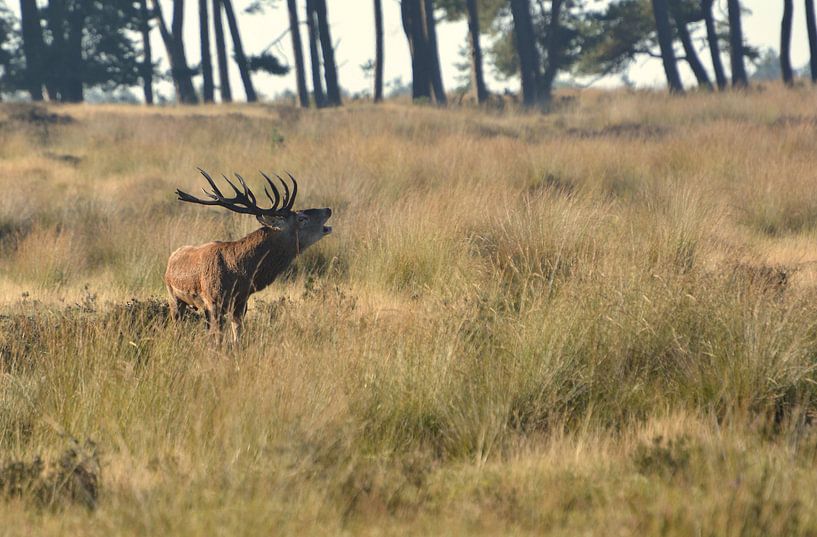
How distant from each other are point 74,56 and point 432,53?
13.1 m

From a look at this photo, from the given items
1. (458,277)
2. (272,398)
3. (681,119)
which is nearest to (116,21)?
(681,119)

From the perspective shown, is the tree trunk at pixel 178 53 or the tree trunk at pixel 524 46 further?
the tree trunk at pixel 178 53

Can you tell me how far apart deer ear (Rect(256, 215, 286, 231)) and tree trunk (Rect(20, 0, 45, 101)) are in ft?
104

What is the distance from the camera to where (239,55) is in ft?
114

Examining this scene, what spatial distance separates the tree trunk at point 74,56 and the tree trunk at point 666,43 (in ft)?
66.6

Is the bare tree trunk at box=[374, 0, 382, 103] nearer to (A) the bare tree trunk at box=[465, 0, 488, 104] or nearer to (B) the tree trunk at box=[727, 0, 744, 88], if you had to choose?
(A) the bare tree trunk at box=[465, 0, 488, 104]

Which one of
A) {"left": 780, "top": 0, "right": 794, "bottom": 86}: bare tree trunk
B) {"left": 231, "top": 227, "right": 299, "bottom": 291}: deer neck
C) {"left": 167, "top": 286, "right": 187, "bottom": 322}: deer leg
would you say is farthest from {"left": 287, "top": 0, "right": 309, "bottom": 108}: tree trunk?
{"left": 231, "top": 227, "right": 299, "bottom": 291}: deer neck

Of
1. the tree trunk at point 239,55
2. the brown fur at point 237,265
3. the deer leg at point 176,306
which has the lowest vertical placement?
the deer leg at point 176,306

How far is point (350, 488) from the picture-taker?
4379 millimetres

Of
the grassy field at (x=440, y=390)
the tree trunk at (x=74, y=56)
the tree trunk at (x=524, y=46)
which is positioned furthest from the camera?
the tree trunk at (x=74, y=56)

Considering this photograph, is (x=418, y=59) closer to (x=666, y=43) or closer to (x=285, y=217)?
(x=666, y=43)

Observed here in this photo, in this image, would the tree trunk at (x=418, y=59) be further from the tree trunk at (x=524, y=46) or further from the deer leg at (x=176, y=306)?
the deer leg at (x=176, y=306)

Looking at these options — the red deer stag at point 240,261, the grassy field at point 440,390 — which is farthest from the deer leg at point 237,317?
the grassy field at point 440,390

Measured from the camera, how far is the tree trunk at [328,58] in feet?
110
